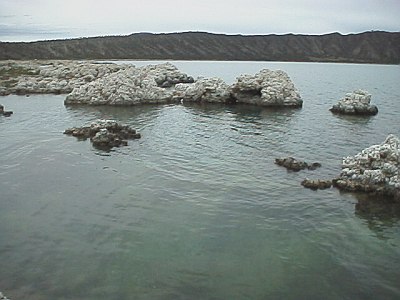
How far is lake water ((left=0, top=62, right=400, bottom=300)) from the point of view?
1534cm

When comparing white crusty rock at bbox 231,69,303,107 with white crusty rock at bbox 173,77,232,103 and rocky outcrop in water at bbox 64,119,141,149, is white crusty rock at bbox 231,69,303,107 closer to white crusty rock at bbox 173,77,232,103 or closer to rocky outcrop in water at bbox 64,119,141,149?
white crusty rock at bbox 173,77,232,103

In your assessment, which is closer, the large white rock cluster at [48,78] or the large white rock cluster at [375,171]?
the large white rock cluster at [375,171]

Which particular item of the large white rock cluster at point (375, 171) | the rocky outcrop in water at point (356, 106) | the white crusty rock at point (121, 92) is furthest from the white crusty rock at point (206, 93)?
the large white rock cluster at point (375, 171)

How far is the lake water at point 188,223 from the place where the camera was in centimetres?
1534

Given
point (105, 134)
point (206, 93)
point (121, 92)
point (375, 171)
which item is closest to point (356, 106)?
point (206, 93)

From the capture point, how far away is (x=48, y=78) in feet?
281

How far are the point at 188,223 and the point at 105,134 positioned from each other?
1877 centimetres

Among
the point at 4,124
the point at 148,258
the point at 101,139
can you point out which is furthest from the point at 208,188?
the point at 4,124

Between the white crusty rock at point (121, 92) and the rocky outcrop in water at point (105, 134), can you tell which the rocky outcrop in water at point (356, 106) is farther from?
the rocky outcrop in water at point (105, 134)

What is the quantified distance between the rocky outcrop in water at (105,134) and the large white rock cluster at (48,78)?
39.4m

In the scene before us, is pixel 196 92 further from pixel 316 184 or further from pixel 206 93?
pixel 316 184

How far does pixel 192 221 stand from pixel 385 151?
44.6 feet

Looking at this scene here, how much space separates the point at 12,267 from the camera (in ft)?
53.6

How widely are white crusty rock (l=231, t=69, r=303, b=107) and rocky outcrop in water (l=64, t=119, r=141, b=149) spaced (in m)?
25.7
